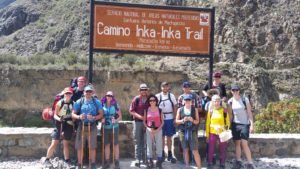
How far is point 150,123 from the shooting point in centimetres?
763

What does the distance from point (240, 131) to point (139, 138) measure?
190cm

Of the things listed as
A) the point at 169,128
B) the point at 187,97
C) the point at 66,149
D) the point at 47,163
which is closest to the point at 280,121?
the point at 169,128

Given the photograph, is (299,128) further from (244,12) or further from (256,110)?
(244,12)

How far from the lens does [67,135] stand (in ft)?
25.1

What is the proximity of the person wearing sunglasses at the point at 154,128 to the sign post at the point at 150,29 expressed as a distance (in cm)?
174

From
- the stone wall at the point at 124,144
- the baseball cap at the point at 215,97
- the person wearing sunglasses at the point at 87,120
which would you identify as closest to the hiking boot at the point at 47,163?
the person wearing sunglasses at the point at 87,120

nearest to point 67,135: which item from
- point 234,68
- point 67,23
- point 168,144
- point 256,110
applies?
point 168,144

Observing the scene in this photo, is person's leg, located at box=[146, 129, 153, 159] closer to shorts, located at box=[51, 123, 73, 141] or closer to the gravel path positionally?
the gravel path

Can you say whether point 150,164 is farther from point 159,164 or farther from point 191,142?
point 191,142

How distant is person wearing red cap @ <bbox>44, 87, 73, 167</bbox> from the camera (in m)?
7.55

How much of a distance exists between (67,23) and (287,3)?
17.2 m

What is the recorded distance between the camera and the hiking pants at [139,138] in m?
7.80

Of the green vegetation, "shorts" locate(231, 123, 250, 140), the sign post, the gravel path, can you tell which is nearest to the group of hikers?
"shorts" locate(231, 123, 250, 140)

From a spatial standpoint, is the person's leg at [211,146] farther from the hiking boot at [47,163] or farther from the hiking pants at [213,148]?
the hiking boot at [47,163]
